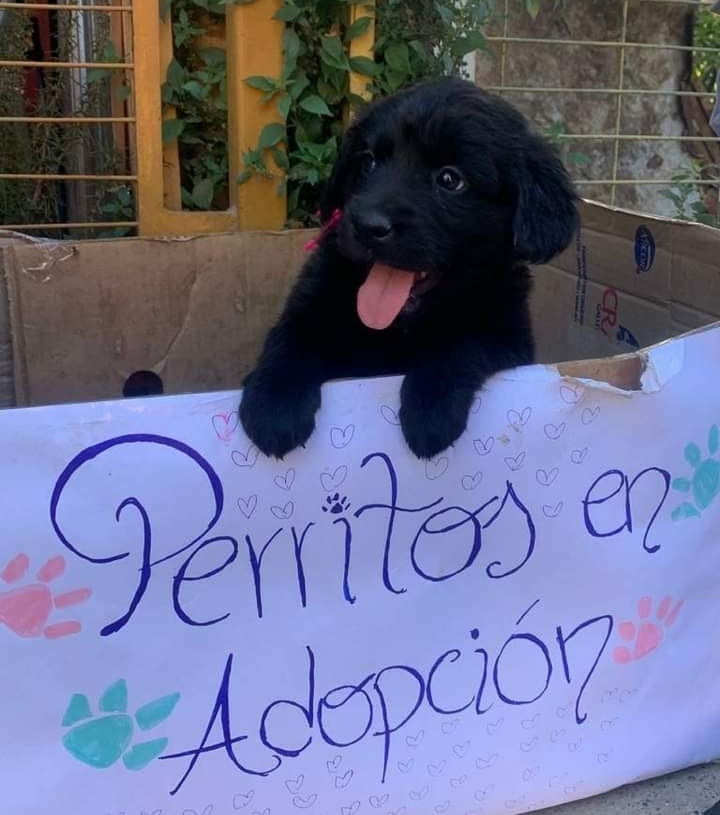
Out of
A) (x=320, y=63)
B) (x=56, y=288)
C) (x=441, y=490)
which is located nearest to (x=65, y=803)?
(x=441, y=490)

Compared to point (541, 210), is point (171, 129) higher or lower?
higher

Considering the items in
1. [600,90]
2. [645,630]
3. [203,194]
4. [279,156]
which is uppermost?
[600,90]

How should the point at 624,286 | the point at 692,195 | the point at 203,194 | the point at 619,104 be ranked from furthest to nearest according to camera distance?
the point at 619,104 → the point at 692,195 → the point at 203,194 → the point at 624,286

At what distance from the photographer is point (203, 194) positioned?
102 inches

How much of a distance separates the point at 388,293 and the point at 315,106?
101 centimetres

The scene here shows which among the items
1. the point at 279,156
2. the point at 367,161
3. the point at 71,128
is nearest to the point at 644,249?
the point at 367,161

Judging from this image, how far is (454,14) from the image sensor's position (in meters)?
2.54

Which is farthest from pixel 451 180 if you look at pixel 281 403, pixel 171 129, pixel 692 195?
pixel 692 195

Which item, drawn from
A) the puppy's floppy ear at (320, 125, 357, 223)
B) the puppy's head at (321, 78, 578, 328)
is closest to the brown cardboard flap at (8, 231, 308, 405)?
the puppy's floppy ear at (320, 125, 357, 223)

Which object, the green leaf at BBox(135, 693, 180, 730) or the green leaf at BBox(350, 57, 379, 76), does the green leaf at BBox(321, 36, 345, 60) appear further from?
the green leaf at BBox(135, 693, 180, 730)

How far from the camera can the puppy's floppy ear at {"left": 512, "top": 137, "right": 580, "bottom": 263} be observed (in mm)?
1585

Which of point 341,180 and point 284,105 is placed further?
point 284,105

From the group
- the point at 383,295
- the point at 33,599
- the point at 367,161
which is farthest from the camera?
the point at 367,161

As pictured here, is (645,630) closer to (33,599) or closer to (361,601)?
(361,601)
